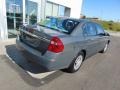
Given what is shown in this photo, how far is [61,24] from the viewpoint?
4.32m

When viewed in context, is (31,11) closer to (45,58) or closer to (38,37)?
(38,37)

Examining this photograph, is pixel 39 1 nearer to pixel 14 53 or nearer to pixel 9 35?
pixel 9 35

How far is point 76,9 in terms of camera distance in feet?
52.1

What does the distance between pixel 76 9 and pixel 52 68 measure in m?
13.5

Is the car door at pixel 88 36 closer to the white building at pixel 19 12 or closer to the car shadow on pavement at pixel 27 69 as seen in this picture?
the car shadow on pavement at pixel 27 69

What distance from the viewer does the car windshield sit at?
155 inches

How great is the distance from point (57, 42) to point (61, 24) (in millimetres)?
1219

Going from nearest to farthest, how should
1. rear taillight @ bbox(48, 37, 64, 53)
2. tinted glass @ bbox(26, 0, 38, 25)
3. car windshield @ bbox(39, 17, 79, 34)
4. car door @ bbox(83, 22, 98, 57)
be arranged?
1. rear taillight @ bbox(48, 37, 64, 53)
2. car windshield @ bbox(39, 17, 79, 34)
3. car door @ bbox(83, 22, 98, 57)
4. tinted glass @ bbox(26, 0, 38, 25)

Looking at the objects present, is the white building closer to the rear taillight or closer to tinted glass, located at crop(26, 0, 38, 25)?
tinted glass, located at crop(26, 0, 38, 25)

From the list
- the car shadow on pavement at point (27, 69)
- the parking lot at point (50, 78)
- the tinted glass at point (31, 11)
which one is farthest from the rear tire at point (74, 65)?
the tinted glass at point (31, 11)

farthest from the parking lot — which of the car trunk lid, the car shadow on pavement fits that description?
the car trunk lid

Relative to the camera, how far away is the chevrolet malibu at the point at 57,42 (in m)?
3.28

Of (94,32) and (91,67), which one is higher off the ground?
(94,32)

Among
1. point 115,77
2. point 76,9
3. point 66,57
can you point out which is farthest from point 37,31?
point 76,9
